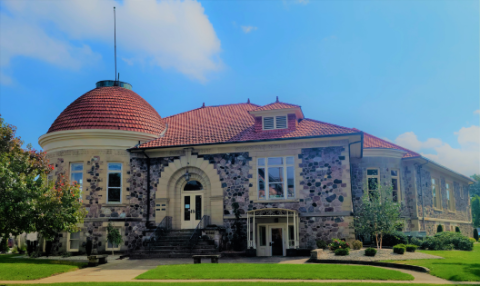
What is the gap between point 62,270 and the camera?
16.9 metres

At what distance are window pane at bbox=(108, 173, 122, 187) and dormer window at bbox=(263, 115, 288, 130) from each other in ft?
27.2

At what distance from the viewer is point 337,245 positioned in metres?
19.3

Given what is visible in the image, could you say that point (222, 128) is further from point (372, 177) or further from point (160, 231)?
point (372, 177)

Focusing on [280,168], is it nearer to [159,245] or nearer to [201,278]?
[159,245]

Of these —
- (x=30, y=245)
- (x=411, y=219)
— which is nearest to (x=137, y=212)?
(x=30, y=245)

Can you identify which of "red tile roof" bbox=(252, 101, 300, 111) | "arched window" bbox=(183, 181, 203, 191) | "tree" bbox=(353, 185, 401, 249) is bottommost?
"tree" bbox=(353, 185, 401, 249)

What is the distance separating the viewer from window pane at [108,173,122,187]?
23.5m

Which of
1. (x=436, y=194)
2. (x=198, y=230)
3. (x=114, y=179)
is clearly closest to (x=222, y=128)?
(x=198, y=230)

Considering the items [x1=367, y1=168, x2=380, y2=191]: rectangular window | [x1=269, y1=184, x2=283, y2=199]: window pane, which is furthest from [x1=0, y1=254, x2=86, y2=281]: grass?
[x1=367, y1=168, x2=380, y2=191]: rectangular window

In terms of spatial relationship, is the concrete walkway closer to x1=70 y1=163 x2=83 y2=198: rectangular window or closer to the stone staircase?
the stone staircase

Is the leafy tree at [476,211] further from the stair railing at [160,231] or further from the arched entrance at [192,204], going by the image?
the stair railing at [160,231]

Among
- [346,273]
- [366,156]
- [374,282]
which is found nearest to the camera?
[374,282]

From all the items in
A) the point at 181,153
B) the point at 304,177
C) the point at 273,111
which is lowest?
the point at 304,177

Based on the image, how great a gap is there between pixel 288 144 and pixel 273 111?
2.24 m
